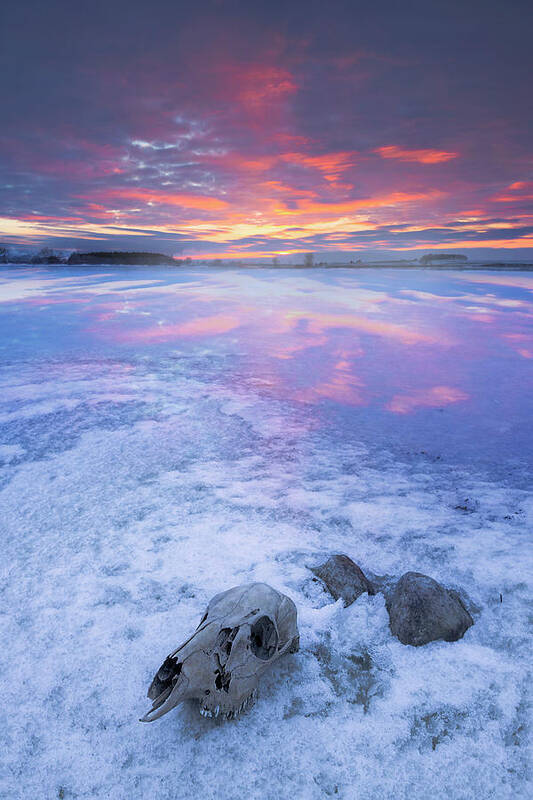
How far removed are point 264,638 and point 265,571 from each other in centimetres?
87

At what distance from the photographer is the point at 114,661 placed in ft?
7.27

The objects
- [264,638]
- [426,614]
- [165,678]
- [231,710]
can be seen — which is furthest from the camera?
[426,614]

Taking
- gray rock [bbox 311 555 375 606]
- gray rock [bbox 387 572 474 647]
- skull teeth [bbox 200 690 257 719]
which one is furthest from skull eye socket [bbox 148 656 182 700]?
gray rock [bbox 387 572 474 647]

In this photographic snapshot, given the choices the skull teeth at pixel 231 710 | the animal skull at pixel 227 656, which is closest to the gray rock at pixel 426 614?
the animal skull at pixel 227 656

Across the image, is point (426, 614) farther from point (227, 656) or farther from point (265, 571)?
point (227, 656)

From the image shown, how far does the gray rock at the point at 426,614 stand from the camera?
7.64 ft

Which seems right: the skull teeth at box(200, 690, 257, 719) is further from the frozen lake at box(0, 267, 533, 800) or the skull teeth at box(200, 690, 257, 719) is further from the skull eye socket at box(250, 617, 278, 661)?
the skull eye socket at box(250, 617, 278, 661)

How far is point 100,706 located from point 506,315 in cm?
2423

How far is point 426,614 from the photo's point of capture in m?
2.37

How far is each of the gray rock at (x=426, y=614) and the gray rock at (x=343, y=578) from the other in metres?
0.24

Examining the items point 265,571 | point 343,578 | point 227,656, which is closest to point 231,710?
point 227,656

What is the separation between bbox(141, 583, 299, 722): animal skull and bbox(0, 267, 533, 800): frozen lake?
0.19 meters

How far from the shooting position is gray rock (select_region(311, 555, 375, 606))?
2.68 metres

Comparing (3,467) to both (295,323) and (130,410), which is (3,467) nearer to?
(130,410)
